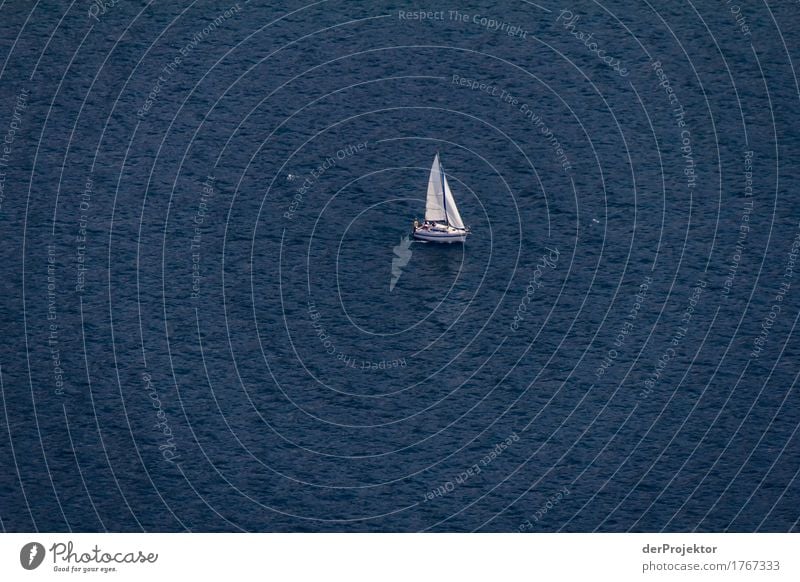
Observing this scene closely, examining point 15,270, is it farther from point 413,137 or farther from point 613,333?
point 613,333

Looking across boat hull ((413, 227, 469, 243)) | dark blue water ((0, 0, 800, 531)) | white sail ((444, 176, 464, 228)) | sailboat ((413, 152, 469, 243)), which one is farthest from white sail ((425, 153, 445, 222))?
dark blue water ((0, 0, 800, 531))

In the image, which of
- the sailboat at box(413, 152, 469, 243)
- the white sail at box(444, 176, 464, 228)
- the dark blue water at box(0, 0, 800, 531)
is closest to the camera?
the dark blue water at box(0, 0, 800, 531)

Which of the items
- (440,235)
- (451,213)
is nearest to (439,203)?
(451,213)

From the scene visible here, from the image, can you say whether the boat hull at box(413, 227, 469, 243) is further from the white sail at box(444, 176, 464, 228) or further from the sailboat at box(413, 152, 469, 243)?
A: the white sail at box(444, 176, 464, 228)

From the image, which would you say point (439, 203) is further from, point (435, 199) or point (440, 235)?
point (440, 235)

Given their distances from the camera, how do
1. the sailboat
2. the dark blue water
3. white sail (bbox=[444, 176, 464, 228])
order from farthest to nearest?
white sail (bbox=[444, 176, 464, 228]) < the sailboat < the dark blue water

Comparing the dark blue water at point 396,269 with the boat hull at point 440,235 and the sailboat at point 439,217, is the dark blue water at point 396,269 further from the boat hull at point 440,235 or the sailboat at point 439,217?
the sailboat at point 439,217

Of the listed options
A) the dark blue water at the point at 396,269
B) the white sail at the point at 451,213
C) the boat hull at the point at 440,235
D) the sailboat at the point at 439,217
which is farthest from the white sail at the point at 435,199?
the dark blue water at the point at 396,269

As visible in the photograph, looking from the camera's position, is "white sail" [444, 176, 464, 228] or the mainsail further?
"white sail" [444, 176, 464, 228]
